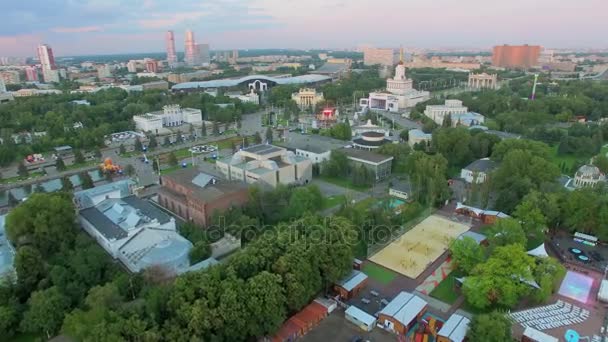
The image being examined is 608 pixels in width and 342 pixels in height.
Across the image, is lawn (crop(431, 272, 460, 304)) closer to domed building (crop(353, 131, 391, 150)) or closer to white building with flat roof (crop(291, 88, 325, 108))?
domed building (crop(353, 131, 391, 150))

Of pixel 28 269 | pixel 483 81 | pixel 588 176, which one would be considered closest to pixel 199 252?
pixel 28 269

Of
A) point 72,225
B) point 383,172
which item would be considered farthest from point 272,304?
point 383,172

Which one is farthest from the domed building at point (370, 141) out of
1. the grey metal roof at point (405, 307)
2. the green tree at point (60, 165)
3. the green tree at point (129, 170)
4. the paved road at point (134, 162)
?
the green tree at point (60, 165)

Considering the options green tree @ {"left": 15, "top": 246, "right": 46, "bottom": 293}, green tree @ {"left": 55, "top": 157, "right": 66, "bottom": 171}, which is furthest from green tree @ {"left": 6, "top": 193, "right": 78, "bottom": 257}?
green tree @ {"left": 55, "top": 157, "right": 66, "bottom": 171}

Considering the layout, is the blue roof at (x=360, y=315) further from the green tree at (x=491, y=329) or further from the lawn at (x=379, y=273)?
the green tree at (x=491, y=329)

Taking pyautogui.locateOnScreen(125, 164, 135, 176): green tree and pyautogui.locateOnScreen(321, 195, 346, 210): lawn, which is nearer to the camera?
pyautogui.locateOnScreen(321, 195, 346, 210): lawn

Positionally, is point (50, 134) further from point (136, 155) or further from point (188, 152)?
point (188, 152)

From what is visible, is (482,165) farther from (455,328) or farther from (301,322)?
(301,322)
